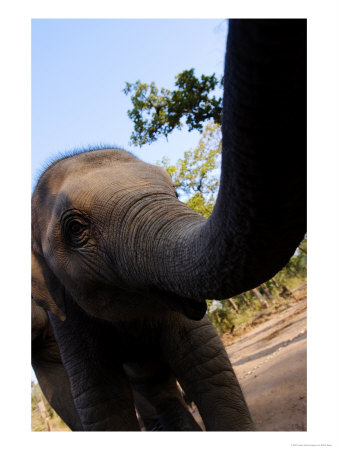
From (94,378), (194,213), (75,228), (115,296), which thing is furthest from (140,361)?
(194,213)

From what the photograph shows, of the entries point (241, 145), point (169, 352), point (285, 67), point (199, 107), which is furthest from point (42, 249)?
point (199, 107)

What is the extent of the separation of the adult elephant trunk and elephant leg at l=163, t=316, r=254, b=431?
1048mm

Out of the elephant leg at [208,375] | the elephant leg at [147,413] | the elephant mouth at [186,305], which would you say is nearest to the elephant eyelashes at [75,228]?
the elephant mouth at [186,305]

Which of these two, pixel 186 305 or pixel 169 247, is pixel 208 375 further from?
pixel 169 247

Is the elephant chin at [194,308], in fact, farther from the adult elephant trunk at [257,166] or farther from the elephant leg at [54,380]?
the elephant leg at [54,380]

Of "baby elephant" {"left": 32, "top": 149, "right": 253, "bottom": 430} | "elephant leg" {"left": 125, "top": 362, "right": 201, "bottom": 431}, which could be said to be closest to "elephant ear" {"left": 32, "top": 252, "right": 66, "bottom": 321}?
"baby elephant" {"left": 32, "top": 149, "right": 253, "bottom": 430}

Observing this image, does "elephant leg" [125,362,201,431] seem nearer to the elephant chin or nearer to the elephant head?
the elephant head

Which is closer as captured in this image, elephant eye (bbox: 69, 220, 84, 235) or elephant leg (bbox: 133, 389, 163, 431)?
elephant eye (bbox: 69, 220, 84, 235)

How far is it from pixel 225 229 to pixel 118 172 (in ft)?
2.68

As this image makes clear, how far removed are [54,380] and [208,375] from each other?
1.44m

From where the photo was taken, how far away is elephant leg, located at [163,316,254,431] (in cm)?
210

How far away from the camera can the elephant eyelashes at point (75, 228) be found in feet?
Result: 5.57
